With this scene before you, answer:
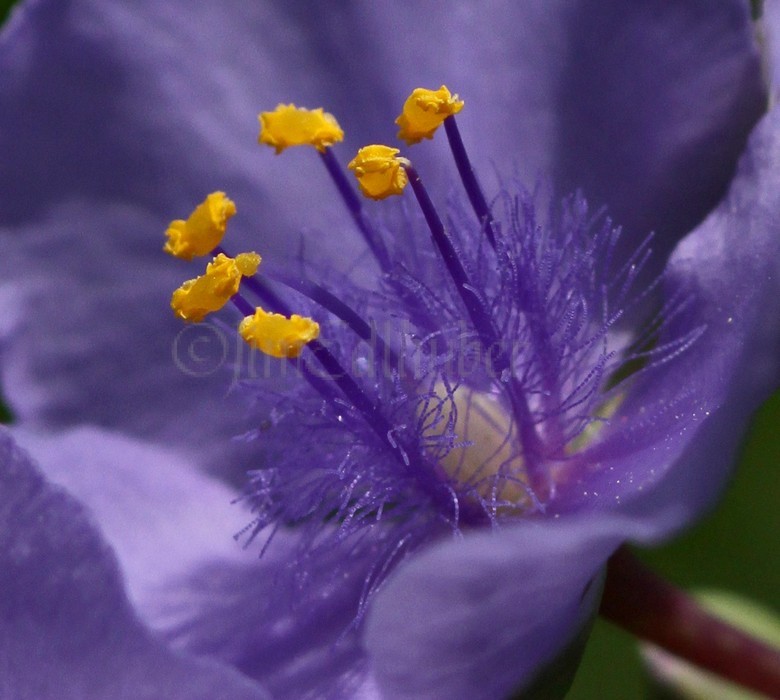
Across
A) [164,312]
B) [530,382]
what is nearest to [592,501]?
[530,382]

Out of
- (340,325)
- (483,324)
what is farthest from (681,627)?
(340,325)

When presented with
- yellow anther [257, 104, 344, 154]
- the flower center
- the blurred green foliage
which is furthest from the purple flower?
the blurred green foliage

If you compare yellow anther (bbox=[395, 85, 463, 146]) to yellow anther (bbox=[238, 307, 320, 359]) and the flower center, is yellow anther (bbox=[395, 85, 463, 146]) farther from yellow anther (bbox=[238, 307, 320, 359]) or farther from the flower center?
yellow anther (bbox=[238, 307, 320, 359])

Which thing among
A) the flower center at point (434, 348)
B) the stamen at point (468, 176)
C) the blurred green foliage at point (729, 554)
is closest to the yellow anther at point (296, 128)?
the flower center at point (434, 348)

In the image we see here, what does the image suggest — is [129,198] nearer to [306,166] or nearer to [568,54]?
[306,166]

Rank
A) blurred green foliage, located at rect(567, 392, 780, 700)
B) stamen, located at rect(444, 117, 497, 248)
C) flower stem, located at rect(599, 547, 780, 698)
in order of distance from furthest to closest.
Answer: blurred green foliage, located at rect(567, 392, 780, 700)
stamen, located at rect(444, 117, 497, 248)
flower stem, located at rect(599, 547, 780, 698)

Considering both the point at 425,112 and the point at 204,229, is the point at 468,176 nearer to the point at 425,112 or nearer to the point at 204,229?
the point at 425,112
